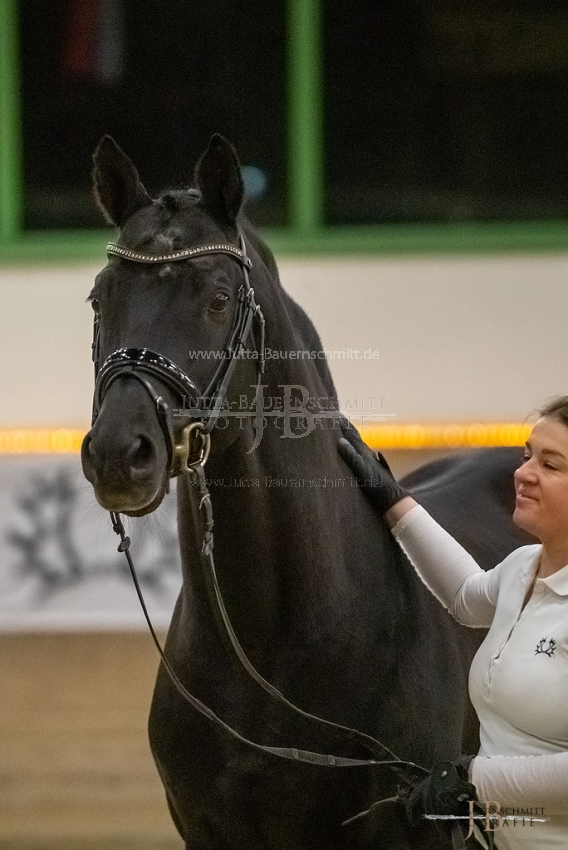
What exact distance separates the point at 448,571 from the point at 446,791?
471 millimetres

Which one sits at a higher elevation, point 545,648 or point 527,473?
point 527,473

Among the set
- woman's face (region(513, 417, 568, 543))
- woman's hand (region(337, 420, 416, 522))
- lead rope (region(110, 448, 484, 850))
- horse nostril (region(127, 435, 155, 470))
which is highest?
horse nostril (region(127, 435, 155, 470))

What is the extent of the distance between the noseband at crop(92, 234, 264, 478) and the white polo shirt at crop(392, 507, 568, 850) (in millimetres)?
621

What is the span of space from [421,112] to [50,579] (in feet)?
8.94

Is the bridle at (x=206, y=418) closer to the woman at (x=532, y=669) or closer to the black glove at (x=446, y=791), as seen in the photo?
the black glove at (x=446, y=791)

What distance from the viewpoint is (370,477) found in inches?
96.2

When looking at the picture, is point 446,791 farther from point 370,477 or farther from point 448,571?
point 370,477

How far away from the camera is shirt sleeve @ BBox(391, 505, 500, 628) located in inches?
85.3

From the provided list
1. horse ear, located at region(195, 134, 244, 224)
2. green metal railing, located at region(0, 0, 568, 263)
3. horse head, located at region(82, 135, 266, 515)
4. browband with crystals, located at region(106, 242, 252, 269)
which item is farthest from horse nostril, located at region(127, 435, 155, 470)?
green metal railing, located at region(0, 0, 568, 263)

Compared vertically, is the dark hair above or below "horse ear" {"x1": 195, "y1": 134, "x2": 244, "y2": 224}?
below

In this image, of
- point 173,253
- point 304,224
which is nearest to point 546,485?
point 173,253

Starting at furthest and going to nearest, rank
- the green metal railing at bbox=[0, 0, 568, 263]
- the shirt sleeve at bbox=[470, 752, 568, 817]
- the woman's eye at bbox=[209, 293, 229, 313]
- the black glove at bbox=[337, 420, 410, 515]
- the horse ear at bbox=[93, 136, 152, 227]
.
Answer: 1. the green metal railing at bbox=[0, 0, 568, 263]
2. the black glove at bbox=[337, 420, 410, 515]
3. the horse ear at bbox=[93, 136, 152, 227]
4. the woman's eye at bbox=[209, 293, 229, 313]
5. the shirt sleeve at bbox=[470, 752, 568, 817]

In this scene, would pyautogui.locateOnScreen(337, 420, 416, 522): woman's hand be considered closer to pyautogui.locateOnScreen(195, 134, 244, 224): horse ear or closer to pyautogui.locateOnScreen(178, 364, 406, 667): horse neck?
pyautogui.locateOnScreen(178, 364, 406, 667): horse neck

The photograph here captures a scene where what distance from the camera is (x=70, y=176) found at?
5352mm
